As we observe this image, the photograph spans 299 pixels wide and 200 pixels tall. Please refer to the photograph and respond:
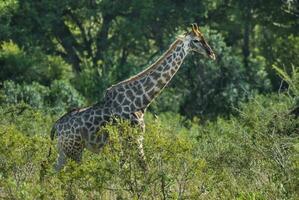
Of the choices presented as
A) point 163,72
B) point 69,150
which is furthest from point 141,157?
point 163,72

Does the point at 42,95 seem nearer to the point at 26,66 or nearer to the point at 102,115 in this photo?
the point at 26,66

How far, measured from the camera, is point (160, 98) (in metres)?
31.5

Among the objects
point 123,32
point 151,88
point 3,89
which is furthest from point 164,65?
point 123,32

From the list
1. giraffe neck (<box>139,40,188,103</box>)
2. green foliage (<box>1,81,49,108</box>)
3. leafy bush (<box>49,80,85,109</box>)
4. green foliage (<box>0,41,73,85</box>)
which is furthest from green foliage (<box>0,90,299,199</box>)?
green foliage (<box>0,41,73,85</box>)

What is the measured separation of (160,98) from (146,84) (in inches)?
622

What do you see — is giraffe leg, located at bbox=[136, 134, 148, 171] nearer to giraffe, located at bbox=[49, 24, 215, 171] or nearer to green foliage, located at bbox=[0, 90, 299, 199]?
green foliage, located at bbox=[0, 90, 299, 199]

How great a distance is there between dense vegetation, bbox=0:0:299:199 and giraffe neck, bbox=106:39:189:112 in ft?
2.09

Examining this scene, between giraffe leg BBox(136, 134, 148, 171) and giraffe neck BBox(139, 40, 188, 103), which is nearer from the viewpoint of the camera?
giraffe leg BBox(136, 134, 148, 171)

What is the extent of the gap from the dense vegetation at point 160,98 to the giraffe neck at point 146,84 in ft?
2.09

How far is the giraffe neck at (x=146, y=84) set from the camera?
15.5 meters

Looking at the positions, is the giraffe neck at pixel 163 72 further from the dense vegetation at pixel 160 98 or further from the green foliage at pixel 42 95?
the green foliage at pixel 42 95

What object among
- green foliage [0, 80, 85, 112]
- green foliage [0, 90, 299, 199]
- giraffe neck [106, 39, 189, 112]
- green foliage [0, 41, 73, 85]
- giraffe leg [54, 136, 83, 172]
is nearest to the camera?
green foliage [0, 90, 299, 199]

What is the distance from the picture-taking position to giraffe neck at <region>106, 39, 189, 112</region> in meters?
15.5

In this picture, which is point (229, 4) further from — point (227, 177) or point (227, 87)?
point (227, 177)
